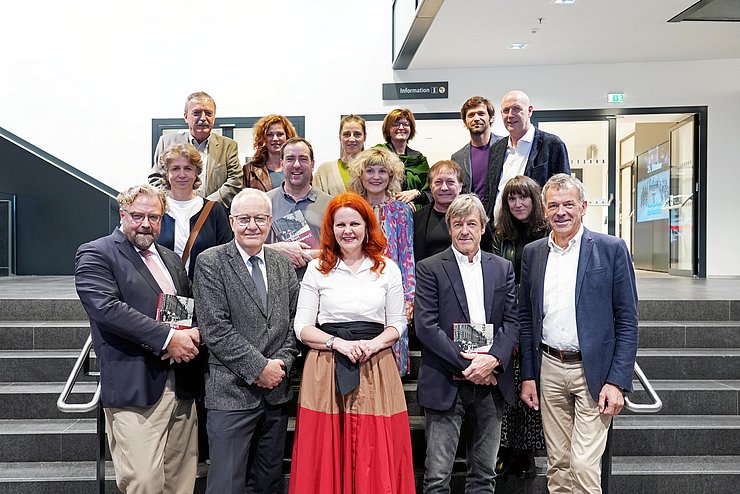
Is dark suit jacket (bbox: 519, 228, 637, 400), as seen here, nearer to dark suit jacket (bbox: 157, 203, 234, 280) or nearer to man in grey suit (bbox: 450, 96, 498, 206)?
man in grey suit (bbox: 450, 96, 498, 206)

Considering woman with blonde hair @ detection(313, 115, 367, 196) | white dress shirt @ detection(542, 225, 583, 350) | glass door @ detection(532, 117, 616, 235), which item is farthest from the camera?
glass door @ detection(532, 117, 616, 235)

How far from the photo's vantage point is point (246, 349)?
2.63m

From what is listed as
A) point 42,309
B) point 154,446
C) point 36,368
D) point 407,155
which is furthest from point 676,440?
point 42,309

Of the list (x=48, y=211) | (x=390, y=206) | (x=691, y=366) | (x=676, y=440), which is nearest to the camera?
(x=390, y=206)

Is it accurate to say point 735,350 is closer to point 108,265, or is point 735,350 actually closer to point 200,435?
point 200,435

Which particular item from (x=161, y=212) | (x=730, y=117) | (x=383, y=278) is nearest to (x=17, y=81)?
(x=161, y=212)

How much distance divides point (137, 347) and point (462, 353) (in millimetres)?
1445

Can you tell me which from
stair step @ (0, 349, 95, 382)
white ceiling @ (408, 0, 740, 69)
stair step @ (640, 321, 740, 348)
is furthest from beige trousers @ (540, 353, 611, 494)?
white ceiling @ (408, 0, 740, 69)

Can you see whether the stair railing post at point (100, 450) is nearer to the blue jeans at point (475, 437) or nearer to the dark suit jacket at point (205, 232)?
the dark suit jacket at point (205, 232)

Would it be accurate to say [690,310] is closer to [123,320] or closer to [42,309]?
[123,320]

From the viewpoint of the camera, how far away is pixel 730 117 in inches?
340

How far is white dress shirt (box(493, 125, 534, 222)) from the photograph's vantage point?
3.73 m

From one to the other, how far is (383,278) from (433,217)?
80 cm

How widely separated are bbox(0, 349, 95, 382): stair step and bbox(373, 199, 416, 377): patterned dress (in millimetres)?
2259
